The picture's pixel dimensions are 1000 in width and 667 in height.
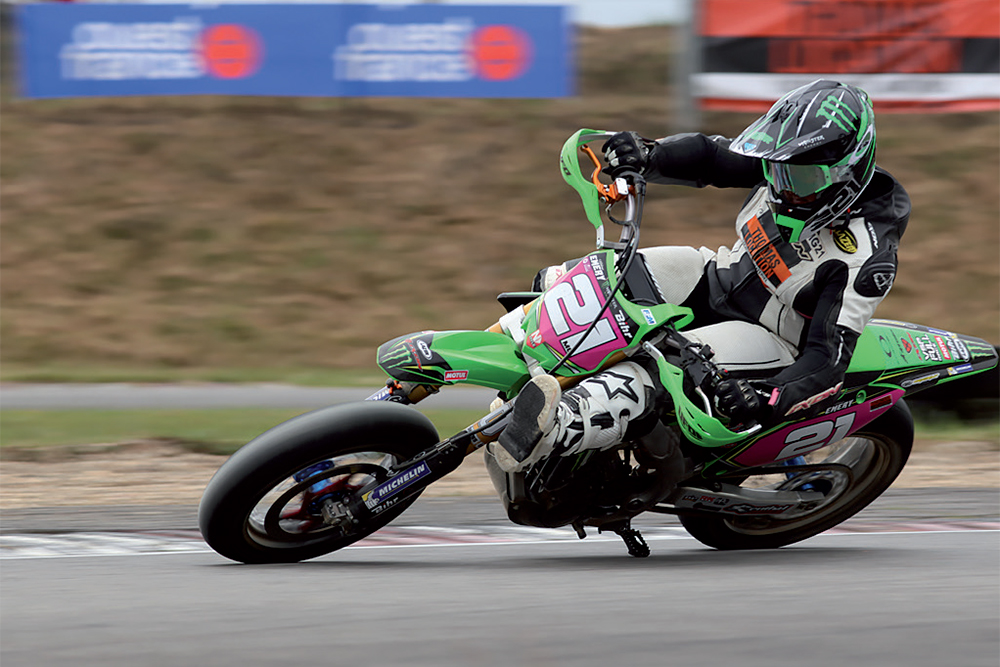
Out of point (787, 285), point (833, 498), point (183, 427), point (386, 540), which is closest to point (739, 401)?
point (787, 285)

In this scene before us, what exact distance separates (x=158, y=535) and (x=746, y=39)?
30.5ft

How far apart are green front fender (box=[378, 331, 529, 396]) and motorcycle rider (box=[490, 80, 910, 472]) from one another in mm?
250

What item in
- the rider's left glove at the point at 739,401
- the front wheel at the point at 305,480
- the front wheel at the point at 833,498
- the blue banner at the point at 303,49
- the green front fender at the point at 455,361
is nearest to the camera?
the front wheel at the point at 305,480

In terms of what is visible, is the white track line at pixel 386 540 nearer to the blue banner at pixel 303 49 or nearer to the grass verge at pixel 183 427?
the grass verge at pixel 183 427

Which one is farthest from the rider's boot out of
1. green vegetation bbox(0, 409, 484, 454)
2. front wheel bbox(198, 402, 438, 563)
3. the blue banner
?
the blue banner

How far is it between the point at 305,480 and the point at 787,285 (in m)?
1.77

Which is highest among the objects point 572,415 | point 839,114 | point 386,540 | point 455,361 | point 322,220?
point 839,114

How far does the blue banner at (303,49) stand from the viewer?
12570 millimetres

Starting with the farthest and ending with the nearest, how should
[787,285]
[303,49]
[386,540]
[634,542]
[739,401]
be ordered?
[303,49]
[386,540]
[634,542]
[787,285]
[739,401]

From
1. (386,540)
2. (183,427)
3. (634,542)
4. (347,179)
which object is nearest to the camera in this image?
(634,542)

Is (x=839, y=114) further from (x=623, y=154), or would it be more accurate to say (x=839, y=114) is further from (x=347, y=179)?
(x=347, y=179)

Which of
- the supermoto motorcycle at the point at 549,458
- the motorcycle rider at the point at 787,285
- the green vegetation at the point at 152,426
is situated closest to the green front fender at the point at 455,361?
the supermoto motorcycle at the point at 549,458

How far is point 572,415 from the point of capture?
411 centimetres

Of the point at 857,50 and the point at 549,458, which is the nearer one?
the point at 549,458
